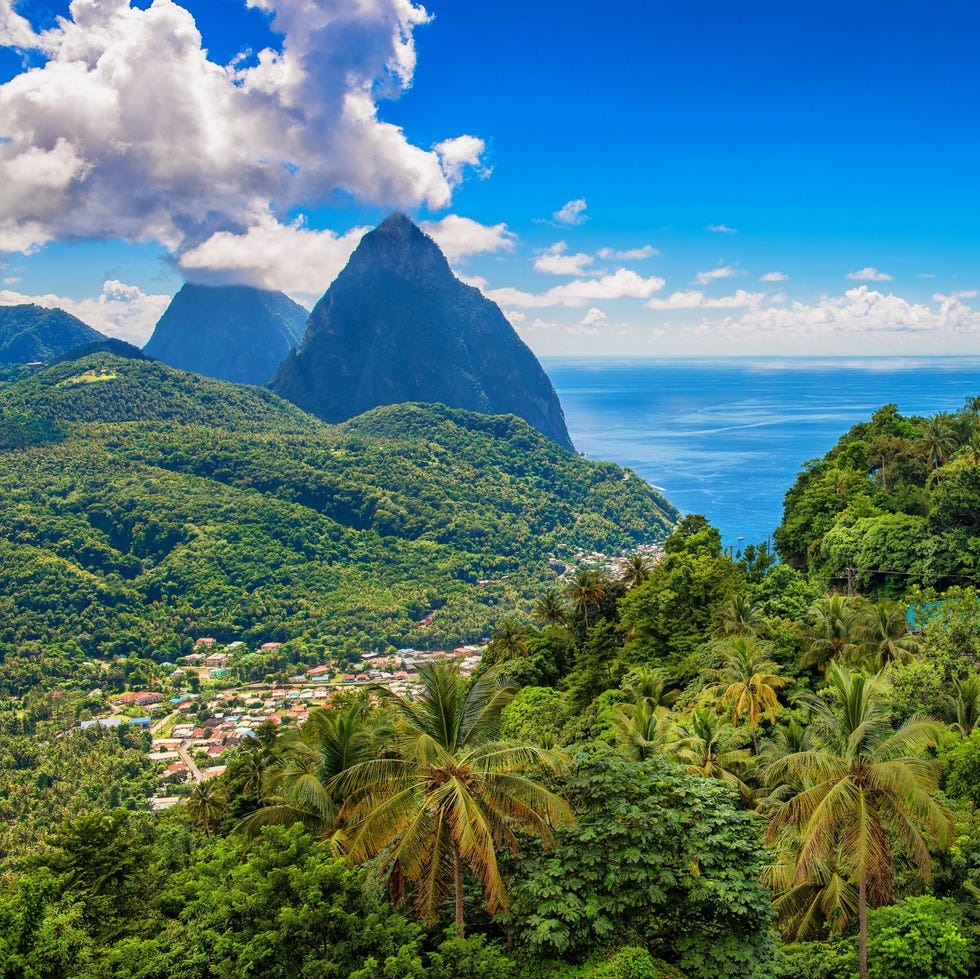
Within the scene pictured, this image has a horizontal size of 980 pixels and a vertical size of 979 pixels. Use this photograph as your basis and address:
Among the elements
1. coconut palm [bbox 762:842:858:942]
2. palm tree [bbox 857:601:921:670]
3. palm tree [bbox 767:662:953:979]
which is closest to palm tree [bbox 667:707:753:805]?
coconut palm [bbox 762:842:858:942]

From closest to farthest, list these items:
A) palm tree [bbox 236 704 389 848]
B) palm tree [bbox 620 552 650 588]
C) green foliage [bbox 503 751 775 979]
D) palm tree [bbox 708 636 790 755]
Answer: green foliage [bbox 503 751 775 979] → palm tree [bbox 236 704 389 848] → palm tree [bbox 708 636 790 755] → palm tree [bbox 620 552 650 588]

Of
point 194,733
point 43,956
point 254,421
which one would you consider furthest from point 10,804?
point 254,421

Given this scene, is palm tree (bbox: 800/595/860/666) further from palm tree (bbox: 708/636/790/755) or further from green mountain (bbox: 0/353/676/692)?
green mountain (bbox: 0/353/676/692)

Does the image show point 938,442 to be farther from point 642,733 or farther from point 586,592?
point 642,733

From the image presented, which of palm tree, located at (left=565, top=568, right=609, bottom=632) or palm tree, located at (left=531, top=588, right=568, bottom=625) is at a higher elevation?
palm tree, located at (left=565, top=568, right=609, bottom=632)

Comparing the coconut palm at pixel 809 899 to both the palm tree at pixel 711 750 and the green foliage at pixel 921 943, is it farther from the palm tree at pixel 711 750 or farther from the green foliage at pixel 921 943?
the palm tree at pixel 711 750

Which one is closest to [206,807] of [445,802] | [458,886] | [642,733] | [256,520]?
[642,733]

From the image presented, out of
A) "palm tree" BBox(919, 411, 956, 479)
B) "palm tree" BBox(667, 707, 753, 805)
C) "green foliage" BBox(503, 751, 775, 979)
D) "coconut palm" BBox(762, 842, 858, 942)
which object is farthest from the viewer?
"palm tree" BBox(919, 411, 956, 479)
